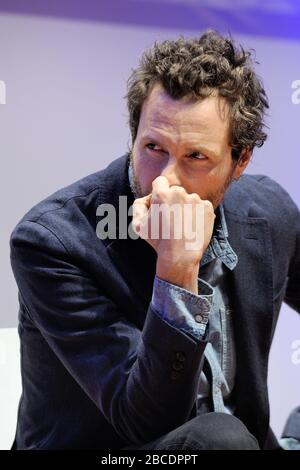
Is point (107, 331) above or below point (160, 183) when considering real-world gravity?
below

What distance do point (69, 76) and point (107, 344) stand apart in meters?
1.34

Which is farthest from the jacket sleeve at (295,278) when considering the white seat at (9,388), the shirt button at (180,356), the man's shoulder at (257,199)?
the white seat at (9,388)

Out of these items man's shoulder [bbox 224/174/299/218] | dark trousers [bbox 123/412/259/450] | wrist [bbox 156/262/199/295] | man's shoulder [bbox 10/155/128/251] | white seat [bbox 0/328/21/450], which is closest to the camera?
dark trousers [bbox 123/412/259/450]

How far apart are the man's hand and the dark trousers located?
0.87 ft

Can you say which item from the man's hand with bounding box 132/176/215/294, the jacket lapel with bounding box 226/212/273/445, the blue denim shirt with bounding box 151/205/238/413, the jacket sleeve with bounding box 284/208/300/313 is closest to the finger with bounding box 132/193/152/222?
the man's hand with bounding box 132/176/215/294

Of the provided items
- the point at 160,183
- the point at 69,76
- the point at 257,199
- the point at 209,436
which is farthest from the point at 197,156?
the point at 69,76

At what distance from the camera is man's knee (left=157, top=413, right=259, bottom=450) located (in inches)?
51.9

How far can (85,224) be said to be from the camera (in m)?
1.57

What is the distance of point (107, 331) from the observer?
4.91 ft

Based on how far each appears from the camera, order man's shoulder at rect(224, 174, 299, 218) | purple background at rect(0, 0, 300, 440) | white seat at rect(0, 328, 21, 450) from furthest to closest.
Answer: purple background at rect(0, 0, 300, 440)
white seat at rect(0, 328, 21, 450)
man's shoulder at rect(224, 174, 299, 218)

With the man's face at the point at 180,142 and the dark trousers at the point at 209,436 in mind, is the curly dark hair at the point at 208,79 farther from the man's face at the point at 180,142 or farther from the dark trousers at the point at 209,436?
the dark trousers at the point at 209,436

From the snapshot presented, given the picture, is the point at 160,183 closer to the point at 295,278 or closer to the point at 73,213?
the point at 73,213

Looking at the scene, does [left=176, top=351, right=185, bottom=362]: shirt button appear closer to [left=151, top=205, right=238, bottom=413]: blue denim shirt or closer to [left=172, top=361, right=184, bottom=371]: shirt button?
[left=172, top=361, right=184, bottom=371]: shirt button
